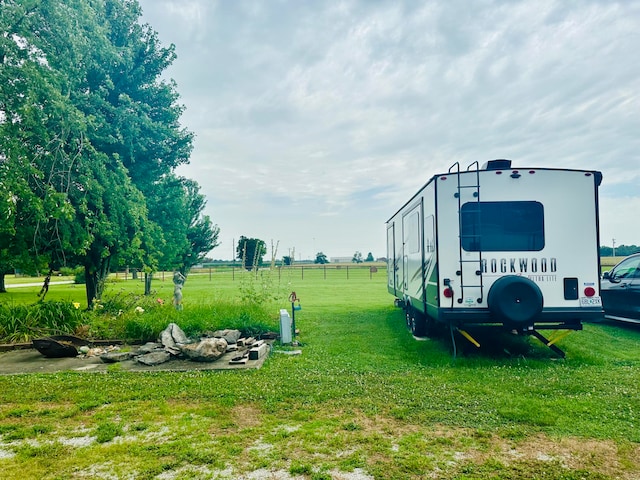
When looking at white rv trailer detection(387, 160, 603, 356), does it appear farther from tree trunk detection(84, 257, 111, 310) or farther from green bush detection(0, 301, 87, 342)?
tree trunk detection(84, 257, 111, 310)

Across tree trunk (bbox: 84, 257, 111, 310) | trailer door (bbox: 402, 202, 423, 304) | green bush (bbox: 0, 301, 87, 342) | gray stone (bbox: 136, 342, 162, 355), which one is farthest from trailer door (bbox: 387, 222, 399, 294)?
tree trunk (bbox: 84, 257, 111, 310)

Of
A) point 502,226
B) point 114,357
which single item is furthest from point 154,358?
point 502,226

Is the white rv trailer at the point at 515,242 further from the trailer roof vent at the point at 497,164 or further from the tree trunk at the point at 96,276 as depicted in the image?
the tree trunk at the point at 96,276

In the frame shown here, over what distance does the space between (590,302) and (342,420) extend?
4.21m

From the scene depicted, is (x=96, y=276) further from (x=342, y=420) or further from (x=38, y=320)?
(x=342, y=420)

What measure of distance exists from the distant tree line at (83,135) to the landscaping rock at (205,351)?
4.05 m

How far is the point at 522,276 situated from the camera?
571 centimetres

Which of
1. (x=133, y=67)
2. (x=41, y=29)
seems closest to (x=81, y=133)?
(x=41, y=29)

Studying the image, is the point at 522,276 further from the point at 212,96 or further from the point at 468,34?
the point at 212,96

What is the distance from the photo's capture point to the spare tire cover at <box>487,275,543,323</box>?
5.44 meters

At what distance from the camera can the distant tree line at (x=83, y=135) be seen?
26.3 ft

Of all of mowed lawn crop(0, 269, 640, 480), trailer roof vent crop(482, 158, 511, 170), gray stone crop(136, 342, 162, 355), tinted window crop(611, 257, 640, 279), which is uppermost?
trailer roof vent crop(482, 158, 511, 170)

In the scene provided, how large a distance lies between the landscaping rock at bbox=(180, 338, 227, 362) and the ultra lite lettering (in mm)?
4113

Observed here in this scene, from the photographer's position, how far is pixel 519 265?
5.73 m
